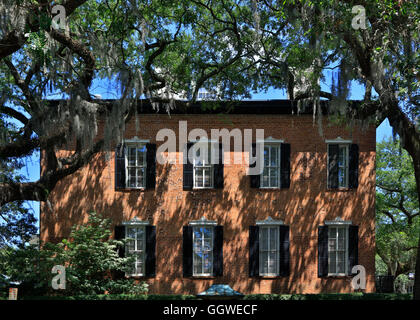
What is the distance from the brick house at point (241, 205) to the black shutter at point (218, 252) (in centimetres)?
4

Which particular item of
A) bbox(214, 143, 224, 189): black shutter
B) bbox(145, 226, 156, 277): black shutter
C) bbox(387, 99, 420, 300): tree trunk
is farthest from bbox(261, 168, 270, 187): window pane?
bbox(387, 99, 420, 300): tree trunk

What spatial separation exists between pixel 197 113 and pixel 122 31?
6.62 meters

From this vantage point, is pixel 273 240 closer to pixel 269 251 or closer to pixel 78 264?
pixel 269 251

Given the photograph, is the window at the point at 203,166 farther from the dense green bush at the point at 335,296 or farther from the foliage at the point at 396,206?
the foliage at the point at 396,206

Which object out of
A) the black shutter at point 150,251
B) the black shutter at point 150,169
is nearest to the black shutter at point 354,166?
the black shutter at point 150,169

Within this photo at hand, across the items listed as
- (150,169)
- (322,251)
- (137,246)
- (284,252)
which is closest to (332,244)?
(322,251)

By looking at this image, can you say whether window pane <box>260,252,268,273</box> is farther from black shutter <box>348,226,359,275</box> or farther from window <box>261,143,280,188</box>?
black shutter <box>348,226,359,275</box>

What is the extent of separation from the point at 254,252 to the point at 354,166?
522 cm

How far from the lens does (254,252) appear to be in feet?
58.7

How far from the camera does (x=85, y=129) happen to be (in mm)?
11383

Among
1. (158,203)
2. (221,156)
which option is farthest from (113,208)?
(221,156)

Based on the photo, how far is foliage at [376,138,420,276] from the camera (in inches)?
1029

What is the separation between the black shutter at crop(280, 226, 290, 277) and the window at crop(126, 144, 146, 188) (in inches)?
228

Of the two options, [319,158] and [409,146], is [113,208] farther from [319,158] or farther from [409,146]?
[409,146]
